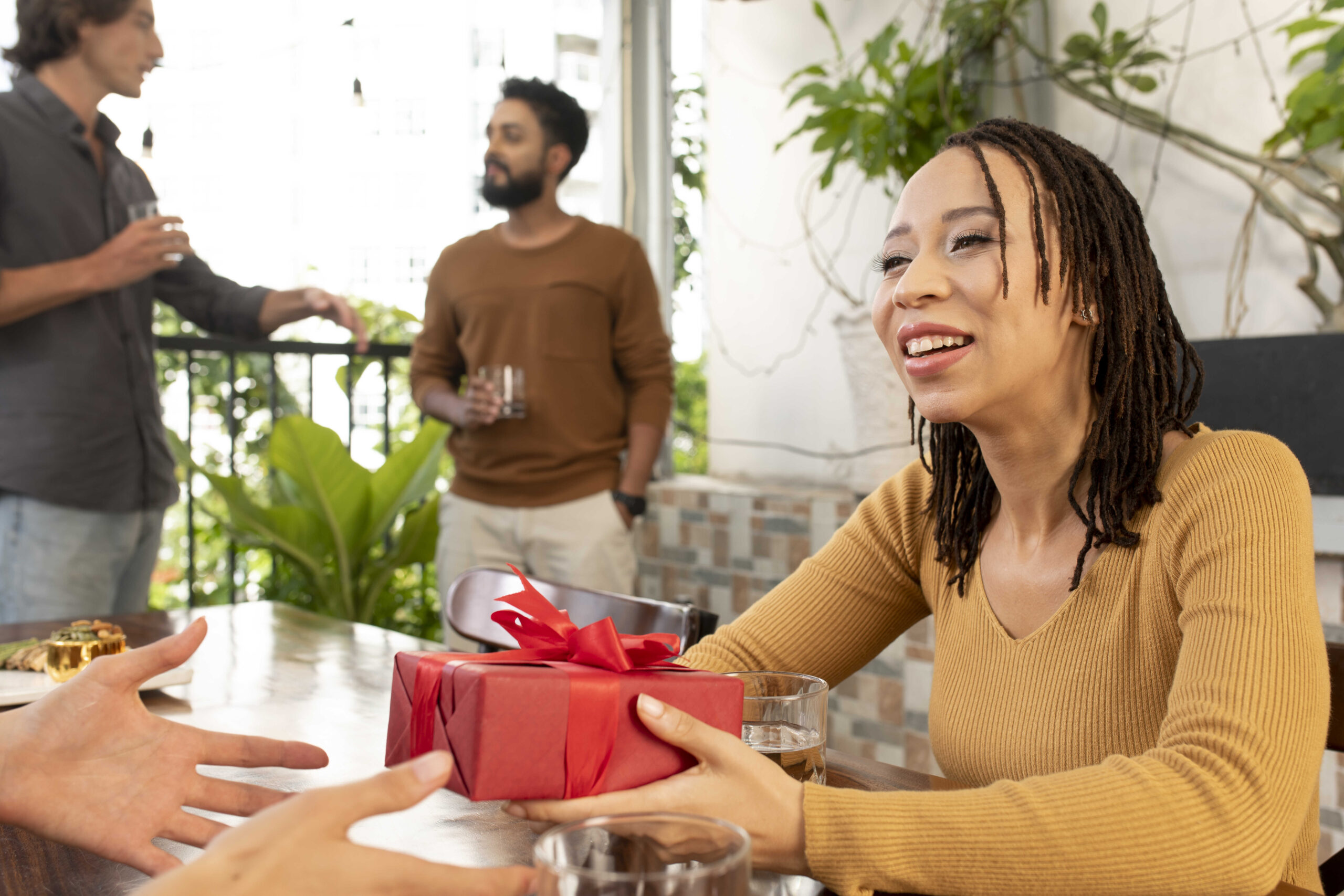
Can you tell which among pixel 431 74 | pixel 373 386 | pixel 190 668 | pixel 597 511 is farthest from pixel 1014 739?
pixel 431 74

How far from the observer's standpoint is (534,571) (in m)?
A: 2.66

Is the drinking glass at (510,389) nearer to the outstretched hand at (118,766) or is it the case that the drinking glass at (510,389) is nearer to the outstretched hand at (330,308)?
the outstretched hand at (330,308)

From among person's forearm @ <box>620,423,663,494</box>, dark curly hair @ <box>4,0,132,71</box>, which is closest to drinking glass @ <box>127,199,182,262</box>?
dark curly hair @ <box>4,0,132,71</box>

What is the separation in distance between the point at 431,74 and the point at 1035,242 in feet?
19.2

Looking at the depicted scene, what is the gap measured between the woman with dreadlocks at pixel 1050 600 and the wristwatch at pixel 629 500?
1455 millimetres

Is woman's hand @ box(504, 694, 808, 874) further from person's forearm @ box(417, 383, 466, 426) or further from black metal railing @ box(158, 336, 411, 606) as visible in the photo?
black metal railing @ box(158, 336, 411, 606)

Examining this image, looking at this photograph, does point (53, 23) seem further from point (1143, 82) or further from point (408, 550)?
point (1143, 82)

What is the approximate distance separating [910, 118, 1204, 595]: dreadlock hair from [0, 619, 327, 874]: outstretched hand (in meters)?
0.74

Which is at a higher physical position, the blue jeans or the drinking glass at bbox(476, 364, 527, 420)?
the drinking glass at bbox(476, 364, 527, 420)

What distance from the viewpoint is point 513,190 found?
2.69 metres

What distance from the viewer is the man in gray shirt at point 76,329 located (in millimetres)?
Answer: 1962

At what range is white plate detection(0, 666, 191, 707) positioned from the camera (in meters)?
1.07

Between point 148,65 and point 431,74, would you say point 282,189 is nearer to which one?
point 431,74

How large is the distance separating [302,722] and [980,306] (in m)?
0.76
